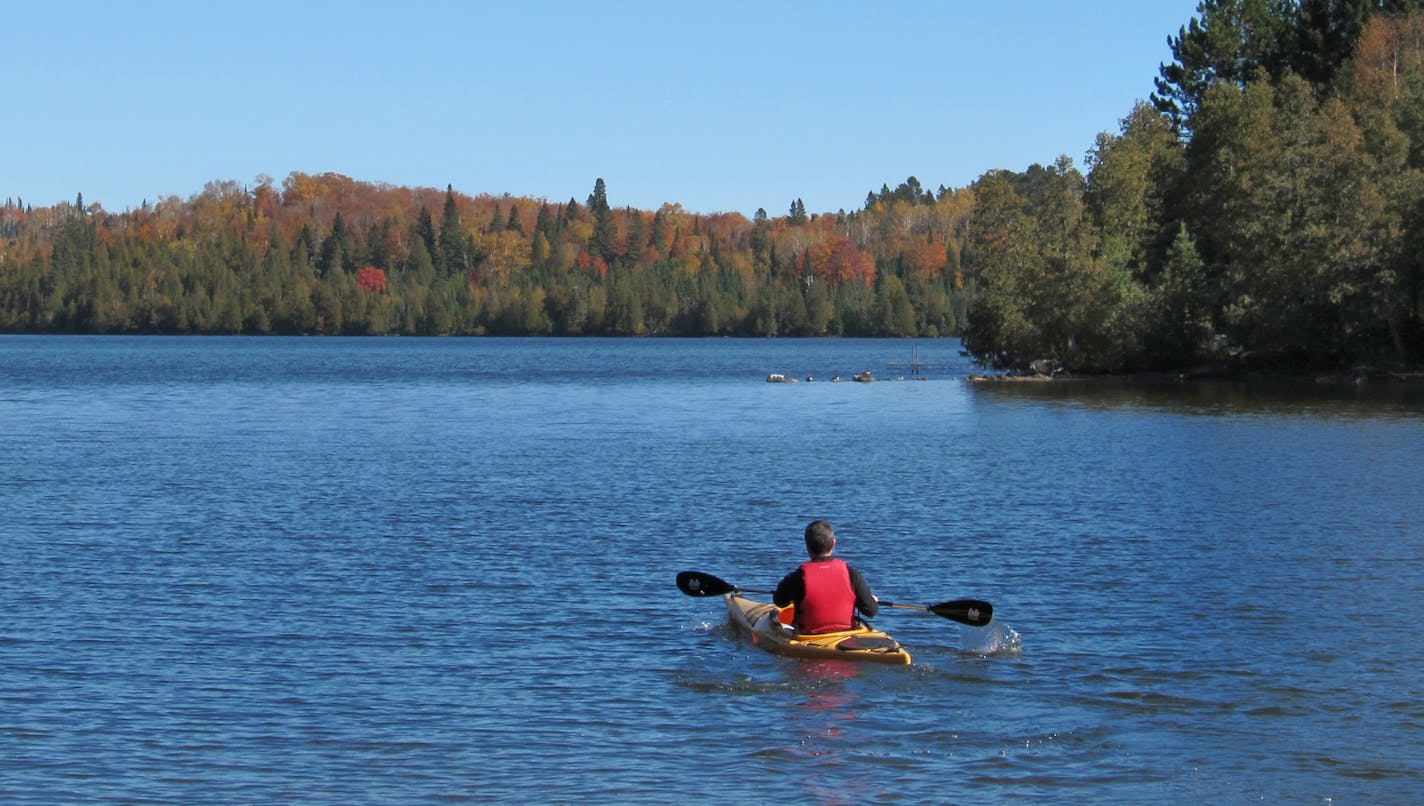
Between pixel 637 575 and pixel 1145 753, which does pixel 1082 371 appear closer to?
pixel 637 575

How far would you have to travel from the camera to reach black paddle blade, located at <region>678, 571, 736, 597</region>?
2148cm

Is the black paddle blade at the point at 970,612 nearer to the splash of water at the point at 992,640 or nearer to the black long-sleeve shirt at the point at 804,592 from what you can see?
the splash of water at the point at 992,640

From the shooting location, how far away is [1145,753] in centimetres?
1527

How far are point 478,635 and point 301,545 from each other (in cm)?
946

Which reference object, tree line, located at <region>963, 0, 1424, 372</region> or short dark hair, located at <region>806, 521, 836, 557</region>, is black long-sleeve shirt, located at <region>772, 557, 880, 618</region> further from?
tree line, located at <region>963, 0, 1424, 372</region>

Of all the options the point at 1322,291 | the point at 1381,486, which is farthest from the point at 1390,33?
the point at 1381,486

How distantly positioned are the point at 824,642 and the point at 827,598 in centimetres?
52

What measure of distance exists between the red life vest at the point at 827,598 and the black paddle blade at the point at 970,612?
1.71 meters

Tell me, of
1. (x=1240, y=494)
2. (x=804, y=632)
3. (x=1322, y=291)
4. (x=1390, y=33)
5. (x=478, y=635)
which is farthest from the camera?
(x=1390, y=33)

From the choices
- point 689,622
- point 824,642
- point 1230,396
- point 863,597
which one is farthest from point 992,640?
point 1230,396

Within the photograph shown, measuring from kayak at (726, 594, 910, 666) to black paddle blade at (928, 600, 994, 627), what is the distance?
1.08 meters

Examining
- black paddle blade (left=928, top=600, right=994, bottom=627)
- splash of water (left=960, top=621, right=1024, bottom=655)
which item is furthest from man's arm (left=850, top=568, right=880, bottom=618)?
splash of water (left=960, top=621, right=1024, bottom=655)

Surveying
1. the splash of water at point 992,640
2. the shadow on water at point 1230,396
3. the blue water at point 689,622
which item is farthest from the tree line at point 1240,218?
the splash of water at point 992,640

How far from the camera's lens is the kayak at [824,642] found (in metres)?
18.3
